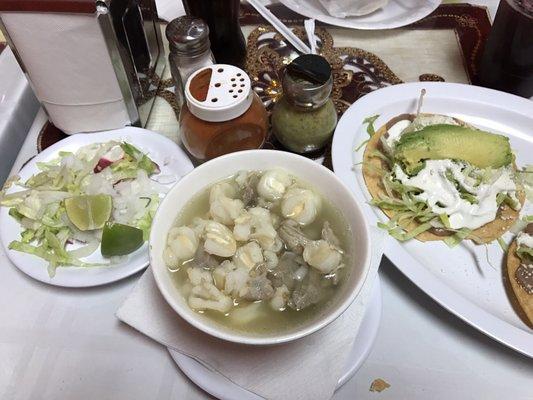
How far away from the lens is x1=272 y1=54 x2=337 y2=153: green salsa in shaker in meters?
1.05

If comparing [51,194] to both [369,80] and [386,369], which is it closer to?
[386,369]

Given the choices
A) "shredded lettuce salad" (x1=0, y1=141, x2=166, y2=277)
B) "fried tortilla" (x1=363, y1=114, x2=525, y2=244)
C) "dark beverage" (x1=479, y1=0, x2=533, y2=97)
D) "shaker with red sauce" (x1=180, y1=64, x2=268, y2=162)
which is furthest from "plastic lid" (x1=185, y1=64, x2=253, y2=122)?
"dark beverage" (x1=479, y1=0, x2=533, y2=97)

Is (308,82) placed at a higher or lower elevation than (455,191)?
higher

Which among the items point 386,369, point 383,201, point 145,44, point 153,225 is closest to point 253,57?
point 145,44

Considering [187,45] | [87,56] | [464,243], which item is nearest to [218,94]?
[187,45]

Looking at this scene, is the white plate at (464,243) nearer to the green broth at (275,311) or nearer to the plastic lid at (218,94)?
the green broth at (275,311)

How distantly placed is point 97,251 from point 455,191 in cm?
82

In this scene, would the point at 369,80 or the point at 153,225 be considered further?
the point at 369,80

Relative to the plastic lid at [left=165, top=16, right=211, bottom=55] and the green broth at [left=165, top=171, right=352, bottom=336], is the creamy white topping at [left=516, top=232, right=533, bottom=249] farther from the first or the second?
the plastic lid at [left=165, top=16, right=211, bottom=55]

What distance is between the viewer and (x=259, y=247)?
0.82 m

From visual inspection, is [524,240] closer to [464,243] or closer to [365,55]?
[464,243]

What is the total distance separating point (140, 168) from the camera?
1.14 m

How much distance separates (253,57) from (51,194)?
720 mm

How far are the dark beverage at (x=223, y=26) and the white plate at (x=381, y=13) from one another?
0.92 feet
